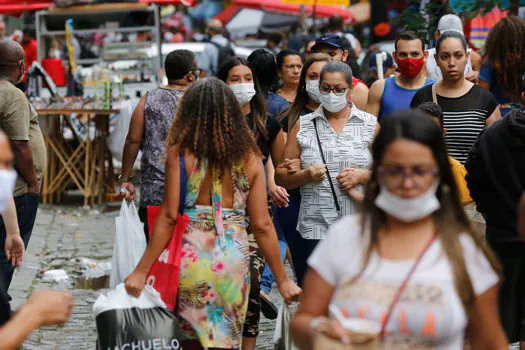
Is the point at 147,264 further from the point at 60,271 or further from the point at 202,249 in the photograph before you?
the point at 60,271

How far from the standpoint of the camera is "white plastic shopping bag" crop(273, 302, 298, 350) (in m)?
5.08

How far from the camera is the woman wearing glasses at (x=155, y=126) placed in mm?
6707

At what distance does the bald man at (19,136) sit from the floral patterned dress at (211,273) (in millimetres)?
1823

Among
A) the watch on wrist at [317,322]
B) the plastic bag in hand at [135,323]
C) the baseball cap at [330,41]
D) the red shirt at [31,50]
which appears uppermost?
the baseball cap at [330,41]

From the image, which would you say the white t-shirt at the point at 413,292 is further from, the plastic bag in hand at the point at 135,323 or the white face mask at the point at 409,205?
the plastic bag in hand at the point at 135,323

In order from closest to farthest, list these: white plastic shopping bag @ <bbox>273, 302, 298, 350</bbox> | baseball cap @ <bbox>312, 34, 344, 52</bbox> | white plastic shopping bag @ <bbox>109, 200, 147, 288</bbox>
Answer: white plastic shopping bag @ <bbox>273, 302, 298, 350</bbox> < white plastic shopping bag @ <bbox>109, 200, 147, 288</bbox> < baseball cap @ <bbox>312, 34, 344, 52</bbox>

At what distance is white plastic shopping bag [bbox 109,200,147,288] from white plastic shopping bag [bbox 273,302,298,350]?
1.21 meters

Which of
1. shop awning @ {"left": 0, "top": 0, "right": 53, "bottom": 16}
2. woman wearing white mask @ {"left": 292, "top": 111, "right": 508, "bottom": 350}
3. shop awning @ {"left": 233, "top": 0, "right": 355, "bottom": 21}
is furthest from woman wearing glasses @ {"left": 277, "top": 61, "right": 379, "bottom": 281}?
shop awning @ {"left": 233, "top": 0, "right": 355, "bottom": 21}

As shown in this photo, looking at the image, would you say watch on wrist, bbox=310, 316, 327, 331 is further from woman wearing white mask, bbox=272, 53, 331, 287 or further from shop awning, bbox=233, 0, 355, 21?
shop awning, bbox=233, 0, 355, 21

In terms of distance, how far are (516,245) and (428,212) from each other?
183cm

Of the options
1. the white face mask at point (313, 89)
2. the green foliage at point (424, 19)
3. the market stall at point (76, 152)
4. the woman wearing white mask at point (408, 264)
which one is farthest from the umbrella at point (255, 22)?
the woman wearing white mask at point (408, 264)

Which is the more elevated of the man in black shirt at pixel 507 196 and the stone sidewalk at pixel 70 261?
the man in black shirt at pixel 507 196

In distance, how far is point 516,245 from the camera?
500 cm

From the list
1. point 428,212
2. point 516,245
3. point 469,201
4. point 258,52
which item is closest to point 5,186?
point 428,212
